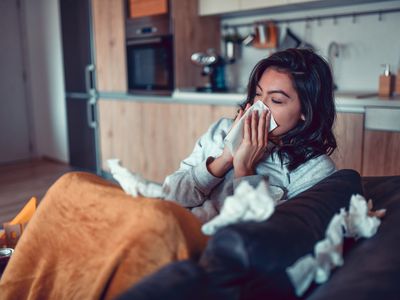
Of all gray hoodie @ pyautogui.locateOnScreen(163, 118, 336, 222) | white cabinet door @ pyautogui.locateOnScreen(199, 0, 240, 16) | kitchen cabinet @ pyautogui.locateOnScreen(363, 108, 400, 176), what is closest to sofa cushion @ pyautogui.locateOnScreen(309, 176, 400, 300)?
gray hoodie @ pyautogui.locateOnScreen(163, 118, 336, 222)

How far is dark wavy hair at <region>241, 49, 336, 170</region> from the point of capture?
1.30 meters

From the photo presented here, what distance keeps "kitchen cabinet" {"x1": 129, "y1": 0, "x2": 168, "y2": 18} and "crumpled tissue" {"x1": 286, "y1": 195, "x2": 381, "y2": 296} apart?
3053 millimetres

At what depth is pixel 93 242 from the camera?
84 centimetres

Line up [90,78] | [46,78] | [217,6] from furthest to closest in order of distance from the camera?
1. [46,78]
2. [90,78]
3. [217,6]

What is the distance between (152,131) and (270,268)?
10.6ft

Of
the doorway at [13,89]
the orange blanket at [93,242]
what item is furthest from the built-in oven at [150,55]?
the orange blanket at [93,242]

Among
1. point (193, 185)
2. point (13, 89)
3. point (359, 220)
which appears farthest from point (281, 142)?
point (13, 89)

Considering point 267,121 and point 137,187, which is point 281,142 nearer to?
point 267,121

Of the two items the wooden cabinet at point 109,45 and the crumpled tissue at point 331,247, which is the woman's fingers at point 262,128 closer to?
the crumpled tissue at point 331,247

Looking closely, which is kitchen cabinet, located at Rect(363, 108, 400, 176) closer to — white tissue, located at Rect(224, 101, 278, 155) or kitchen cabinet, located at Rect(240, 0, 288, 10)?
kitchen cabinet, located at Rect(240, 0, 288, 10)

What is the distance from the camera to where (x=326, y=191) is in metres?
0.97

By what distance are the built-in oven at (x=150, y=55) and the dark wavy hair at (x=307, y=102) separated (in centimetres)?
238

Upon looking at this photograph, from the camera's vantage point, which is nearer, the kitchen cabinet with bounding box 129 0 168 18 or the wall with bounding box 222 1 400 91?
the wall with bounding box 222 1 400 91

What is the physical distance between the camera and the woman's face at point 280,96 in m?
1.31
